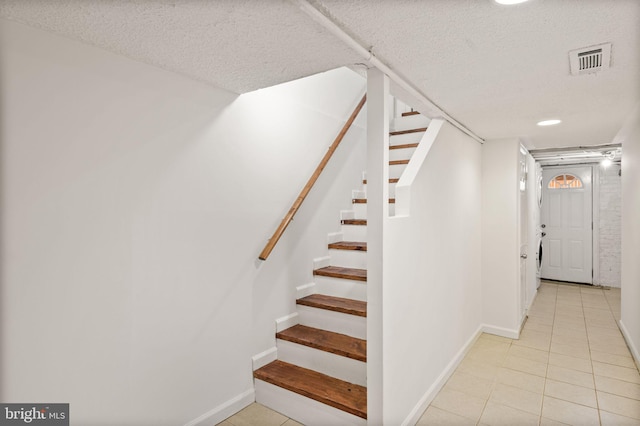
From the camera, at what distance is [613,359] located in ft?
11.0

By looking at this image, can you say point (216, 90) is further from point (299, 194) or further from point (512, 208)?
point (512, 208)

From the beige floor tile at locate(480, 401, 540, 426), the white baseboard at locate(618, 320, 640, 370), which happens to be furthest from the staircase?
the white baseboard at locate(618, 320, 640, 370)

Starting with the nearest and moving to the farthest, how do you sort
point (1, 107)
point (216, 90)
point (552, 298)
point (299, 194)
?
point (1, 107), point (216, 90), point (299, 194), point (552, 298)

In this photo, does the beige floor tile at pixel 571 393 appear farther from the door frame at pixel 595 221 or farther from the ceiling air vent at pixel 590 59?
the door frame at pixel 595 221

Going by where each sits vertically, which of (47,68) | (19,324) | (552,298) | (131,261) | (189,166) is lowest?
(552,298)

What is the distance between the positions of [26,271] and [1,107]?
26.7 inches

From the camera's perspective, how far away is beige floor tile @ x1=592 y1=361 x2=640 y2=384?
298 centimetres

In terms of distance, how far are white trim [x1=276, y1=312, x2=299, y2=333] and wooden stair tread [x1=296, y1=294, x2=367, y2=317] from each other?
12 centimetres

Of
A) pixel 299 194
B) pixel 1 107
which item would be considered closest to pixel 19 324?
pixel 1 107

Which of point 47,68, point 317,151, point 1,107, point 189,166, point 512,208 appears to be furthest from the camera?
point 512,208

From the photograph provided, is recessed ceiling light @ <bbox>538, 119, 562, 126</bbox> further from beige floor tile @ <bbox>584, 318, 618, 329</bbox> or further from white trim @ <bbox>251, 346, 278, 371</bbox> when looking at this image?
white trim @ <bbox>251, 346, 278, 371</bbox>

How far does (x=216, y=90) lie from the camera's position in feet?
7.49

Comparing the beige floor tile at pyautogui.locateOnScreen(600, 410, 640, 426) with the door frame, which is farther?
the door frame

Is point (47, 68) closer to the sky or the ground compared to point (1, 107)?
closer to the sky
